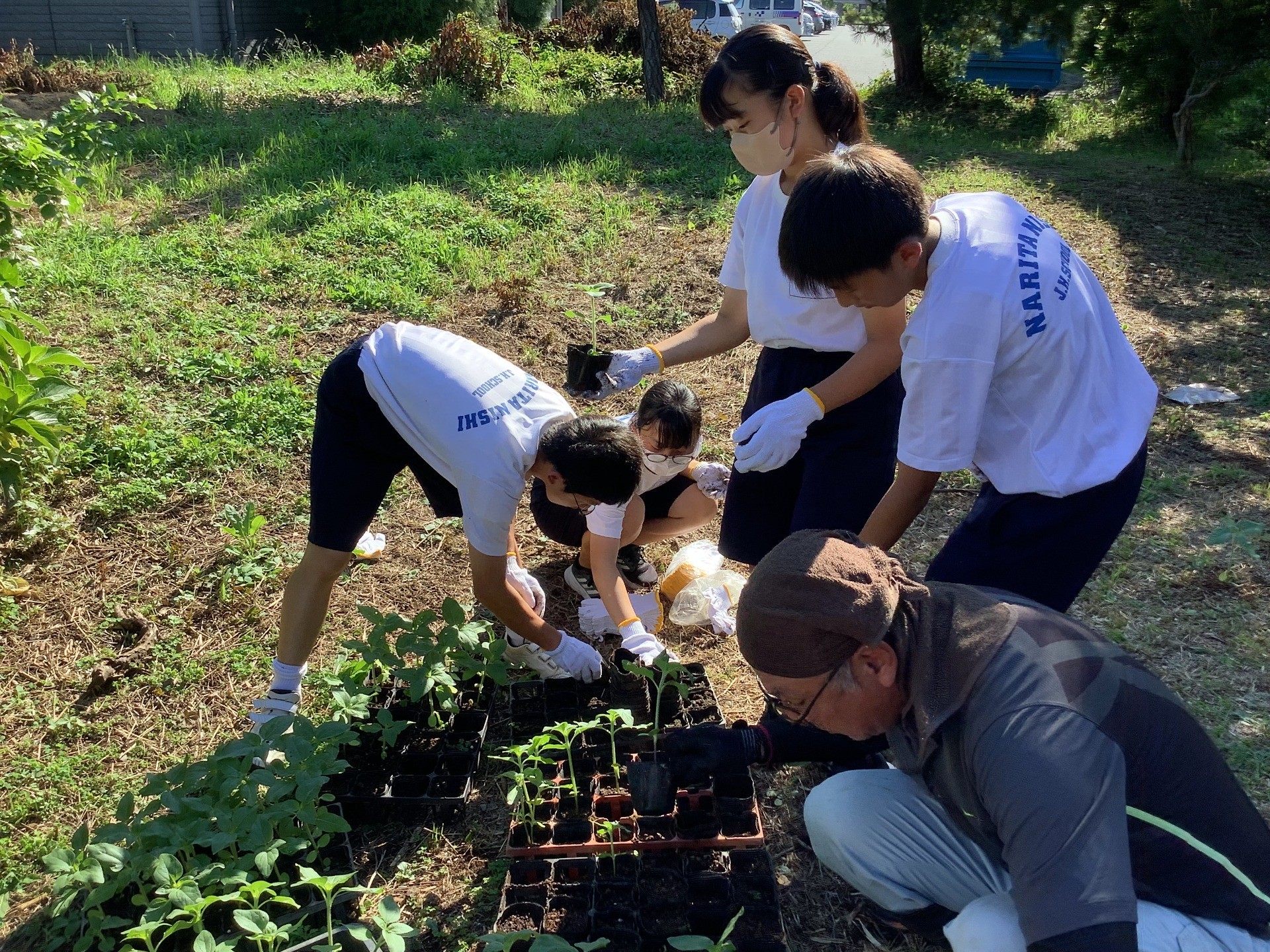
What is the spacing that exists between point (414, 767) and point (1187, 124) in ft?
29.9

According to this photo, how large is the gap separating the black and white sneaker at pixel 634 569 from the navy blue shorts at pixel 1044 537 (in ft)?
4.93

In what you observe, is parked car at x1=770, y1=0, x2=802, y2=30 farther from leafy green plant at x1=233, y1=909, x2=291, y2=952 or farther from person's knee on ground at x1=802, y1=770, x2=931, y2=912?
leafy green plant at x1=233, y1=909, x2=291, y2=952

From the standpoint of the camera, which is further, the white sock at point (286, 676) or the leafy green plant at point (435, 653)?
the white sock at point (286, 676)

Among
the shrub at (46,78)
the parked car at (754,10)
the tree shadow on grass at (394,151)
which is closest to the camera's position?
the tree shadow on grass at (394,151)

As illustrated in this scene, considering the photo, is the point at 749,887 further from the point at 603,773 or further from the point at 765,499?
the point at 765,499

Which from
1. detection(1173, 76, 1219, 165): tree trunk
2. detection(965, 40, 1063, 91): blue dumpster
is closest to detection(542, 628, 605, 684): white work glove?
detection(1173, 76, 1219, 165): tree trunk

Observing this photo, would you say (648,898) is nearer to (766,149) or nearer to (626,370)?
(626,370)

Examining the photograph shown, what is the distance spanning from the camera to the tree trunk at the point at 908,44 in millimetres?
11102

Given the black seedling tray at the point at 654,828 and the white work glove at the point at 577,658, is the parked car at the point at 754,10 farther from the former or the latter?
the black seedling tray at the point at 654,828

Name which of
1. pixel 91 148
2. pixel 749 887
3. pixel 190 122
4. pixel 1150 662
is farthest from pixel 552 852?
pixel 190 122

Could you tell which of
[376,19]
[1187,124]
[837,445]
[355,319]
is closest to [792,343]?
[837,445]

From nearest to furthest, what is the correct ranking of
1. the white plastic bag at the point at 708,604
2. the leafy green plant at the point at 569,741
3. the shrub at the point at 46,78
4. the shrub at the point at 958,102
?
the leafy green plant at the point at 569,741 < the white plastic bag at the point at 708,604 < the shrub at the point at 46,78 < the shrub at the point at 958,102

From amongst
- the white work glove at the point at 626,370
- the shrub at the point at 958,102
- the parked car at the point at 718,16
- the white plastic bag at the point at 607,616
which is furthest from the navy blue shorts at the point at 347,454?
the parked car at the point at 718,16

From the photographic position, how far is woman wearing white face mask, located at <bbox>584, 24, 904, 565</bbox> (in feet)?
7.58
